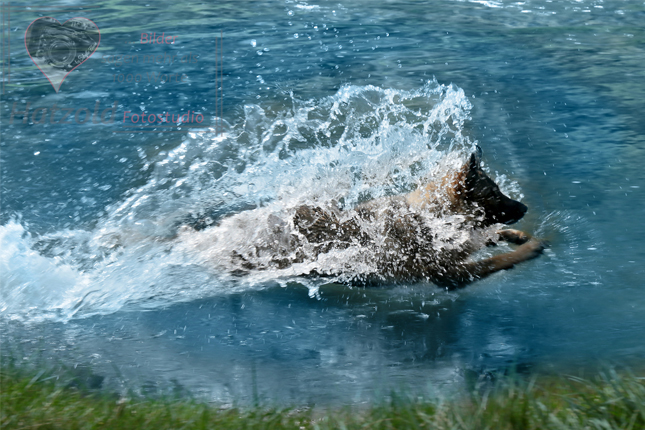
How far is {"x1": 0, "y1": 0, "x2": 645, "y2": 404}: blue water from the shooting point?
4.51 meters

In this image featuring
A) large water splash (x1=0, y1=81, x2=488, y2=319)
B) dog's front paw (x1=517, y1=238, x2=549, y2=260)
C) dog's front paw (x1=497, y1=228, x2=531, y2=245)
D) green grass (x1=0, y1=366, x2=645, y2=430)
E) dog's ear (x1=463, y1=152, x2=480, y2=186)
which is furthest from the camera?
dog's front paw (x1=497, y1=228, x2=531, y2=245)

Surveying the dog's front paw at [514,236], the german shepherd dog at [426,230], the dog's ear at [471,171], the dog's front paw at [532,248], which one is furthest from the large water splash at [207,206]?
the dog's front paw at [532,248]

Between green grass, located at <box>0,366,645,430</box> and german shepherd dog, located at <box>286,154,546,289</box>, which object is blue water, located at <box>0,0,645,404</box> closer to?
german shepherd dog, located at <box>286,154,546,289</box>

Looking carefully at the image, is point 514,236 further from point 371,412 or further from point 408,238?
point 371,412

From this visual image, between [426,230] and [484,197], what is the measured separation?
60cm

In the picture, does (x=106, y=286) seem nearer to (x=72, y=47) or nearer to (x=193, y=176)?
(x=193, y=176)

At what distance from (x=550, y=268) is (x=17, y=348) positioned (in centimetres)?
434

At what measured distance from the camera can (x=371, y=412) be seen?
3379mm

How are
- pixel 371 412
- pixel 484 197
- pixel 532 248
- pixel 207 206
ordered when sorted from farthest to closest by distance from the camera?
pixel 207 206 → pixel 532 248 → pixel 484 197 → pixel 371 412

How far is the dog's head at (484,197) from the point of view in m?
5.32

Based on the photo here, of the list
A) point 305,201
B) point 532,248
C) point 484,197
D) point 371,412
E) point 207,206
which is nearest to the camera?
point 371,412

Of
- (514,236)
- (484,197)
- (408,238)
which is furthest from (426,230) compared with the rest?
(514,236)

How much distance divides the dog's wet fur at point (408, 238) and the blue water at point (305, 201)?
140 millimetres

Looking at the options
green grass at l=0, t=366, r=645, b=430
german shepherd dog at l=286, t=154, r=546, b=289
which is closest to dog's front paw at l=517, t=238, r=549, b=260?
german shepherd dog at l=286, t=154, r=546, b=289
